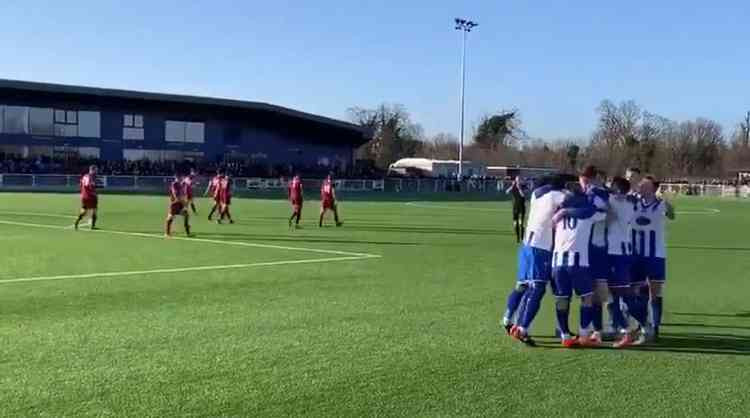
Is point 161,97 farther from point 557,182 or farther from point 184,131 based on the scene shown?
point 557,182

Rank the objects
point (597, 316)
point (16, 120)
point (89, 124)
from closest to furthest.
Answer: point (597, 316) → point (16, 120) → point (89, 124)

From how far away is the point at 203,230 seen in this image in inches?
993

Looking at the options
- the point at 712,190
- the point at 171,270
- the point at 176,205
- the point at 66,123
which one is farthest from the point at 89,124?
the point at 171,270

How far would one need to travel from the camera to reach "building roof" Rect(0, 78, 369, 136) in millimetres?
64056

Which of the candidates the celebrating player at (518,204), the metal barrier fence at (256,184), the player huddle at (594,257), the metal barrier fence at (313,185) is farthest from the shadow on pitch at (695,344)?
the metal barrier fence at (256,184)

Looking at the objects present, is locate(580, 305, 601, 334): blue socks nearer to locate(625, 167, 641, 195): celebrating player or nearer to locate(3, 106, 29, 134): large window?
locate(625, 167, 641, 195): celebrating player

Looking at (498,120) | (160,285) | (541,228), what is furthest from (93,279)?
(498,120)

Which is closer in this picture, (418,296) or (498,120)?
(418,296)

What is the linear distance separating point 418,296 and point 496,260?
609 centimetres

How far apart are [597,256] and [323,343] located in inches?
121

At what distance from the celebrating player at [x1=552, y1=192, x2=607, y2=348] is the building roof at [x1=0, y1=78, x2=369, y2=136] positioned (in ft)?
204

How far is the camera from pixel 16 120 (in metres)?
66.4

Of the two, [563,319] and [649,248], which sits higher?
[649,248]

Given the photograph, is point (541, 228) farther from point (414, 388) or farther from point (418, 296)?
point (418, 296)
